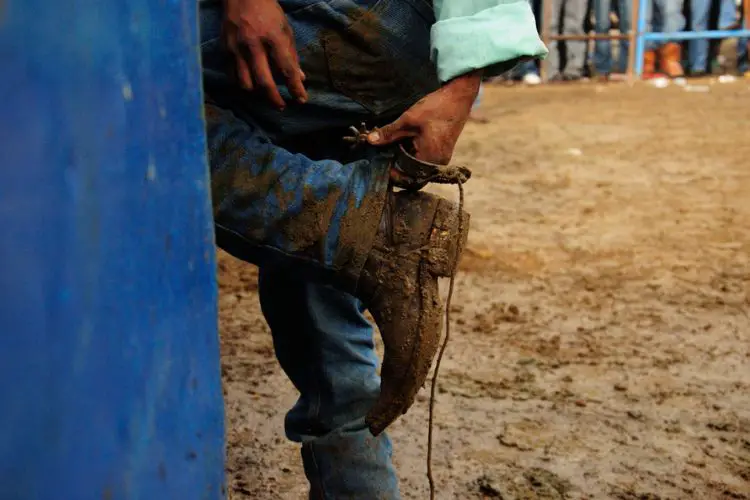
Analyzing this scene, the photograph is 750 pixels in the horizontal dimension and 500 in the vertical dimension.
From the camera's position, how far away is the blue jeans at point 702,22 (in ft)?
29.7

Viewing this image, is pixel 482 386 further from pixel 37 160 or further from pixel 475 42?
pixel 37 160

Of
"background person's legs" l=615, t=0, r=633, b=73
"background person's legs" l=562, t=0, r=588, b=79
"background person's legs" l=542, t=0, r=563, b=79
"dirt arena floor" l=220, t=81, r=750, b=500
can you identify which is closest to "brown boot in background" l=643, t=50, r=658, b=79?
"background person's legs" l=615, t=0, r=633, b=73

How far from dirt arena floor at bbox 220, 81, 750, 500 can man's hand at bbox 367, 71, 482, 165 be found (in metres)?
0.82

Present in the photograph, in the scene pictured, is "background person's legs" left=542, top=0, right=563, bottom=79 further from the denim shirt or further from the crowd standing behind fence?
the denim shirt

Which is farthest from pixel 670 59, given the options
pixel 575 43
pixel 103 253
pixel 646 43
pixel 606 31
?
pixel 103 253

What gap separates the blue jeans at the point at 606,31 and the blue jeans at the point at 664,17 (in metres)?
0.20

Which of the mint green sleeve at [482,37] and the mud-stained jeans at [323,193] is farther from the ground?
the mint green sleeve at [482,37]

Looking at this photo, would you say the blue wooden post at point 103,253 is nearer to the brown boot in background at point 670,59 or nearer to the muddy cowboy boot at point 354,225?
the muddy cowboy boot at point 354,225

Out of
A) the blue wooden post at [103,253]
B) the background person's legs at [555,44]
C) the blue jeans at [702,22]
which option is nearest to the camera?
the blue wooden post at [103,253]

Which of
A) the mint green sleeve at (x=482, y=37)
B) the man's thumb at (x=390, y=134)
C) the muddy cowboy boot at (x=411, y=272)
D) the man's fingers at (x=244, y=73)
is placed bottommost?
the muddy cowboy boot at (x=411, y=272)

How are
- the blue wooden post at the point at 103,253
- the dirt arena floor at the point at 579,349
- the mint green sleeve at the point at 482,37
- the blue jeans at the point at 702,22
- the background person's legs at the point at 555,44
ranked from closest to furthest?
the blue wooden post at the point at 103,253, the mint green sleeve at the point at 482,37, the dirt arena floor at the point at 579,349, the blue jeans at the point at 702,22, the background person's legs at the point at 555,44

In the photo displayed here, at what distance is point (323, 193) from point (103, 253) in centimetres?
45

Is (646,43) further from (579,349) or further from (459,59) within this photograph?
(459,59)

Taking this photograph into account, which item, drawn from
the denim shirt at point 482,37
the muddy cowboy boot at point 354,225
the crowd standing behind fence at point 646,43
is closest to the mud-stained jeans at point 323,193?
the muddy cowboy boot at point 354,225
